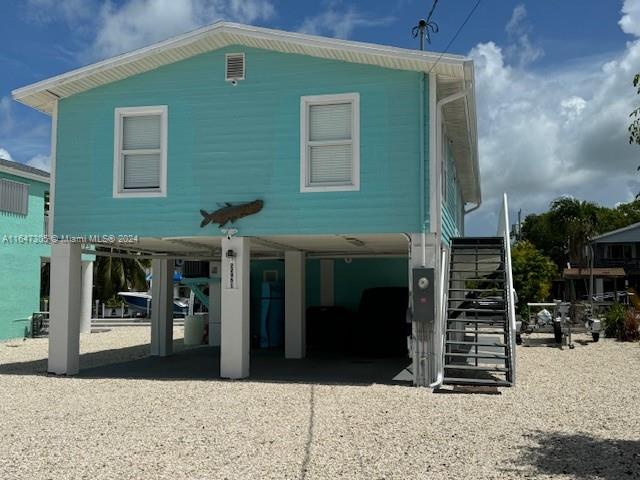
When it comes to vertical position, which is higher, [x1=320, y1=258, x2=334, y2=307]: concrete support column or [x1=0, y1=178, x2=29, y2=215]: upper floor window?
[x1=0, y1=178, x2=29, y2=215]: upper floor window

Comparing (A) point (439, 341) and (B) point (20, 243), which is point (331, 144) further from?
(B) point (20, 243)

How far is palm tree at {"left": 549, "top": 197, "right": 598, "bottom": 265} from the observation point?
41469 millimetres

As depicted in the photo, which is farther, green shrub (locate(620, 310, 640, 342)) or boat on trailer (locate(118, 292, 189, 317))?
boat on trailer (locate(118, 292, 189, 317))

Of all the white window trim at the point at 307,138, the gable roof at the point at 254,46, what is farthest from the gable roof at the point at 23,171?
the white window trim at the point at 307,138

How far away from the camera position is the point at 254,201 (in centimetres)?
1137

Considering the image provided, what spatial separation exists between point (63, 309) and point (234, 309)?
10.5ft

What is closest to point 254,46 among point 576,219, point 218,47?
point 218,47

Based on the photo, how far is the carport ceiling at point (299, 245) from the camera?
12016 mm

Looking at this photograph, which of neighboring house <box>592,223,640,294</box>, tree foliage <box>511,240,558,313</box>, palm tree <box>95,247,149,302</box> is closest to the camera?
tree foliage <box>511,240,558,313</box>

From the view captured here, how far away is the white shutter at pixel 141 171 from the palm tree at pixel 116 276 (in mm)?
24780

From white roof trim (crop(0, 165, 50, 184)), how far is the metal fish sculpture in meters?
10.7

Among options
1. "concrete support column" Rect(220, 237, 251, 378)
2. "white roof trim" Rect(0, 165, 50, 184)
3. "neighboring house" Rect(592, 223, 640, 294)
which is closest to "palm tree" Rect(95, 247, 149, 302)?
"white roof trim" Rect(0, 165, 50, 184)

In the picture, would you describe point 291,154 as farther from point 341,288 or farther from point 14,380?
point 341,288

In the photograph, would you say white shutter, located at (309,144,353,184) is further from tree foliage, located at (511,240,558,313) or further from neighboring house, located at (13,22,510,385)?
tree foliage, located at (511,240,558,313)
